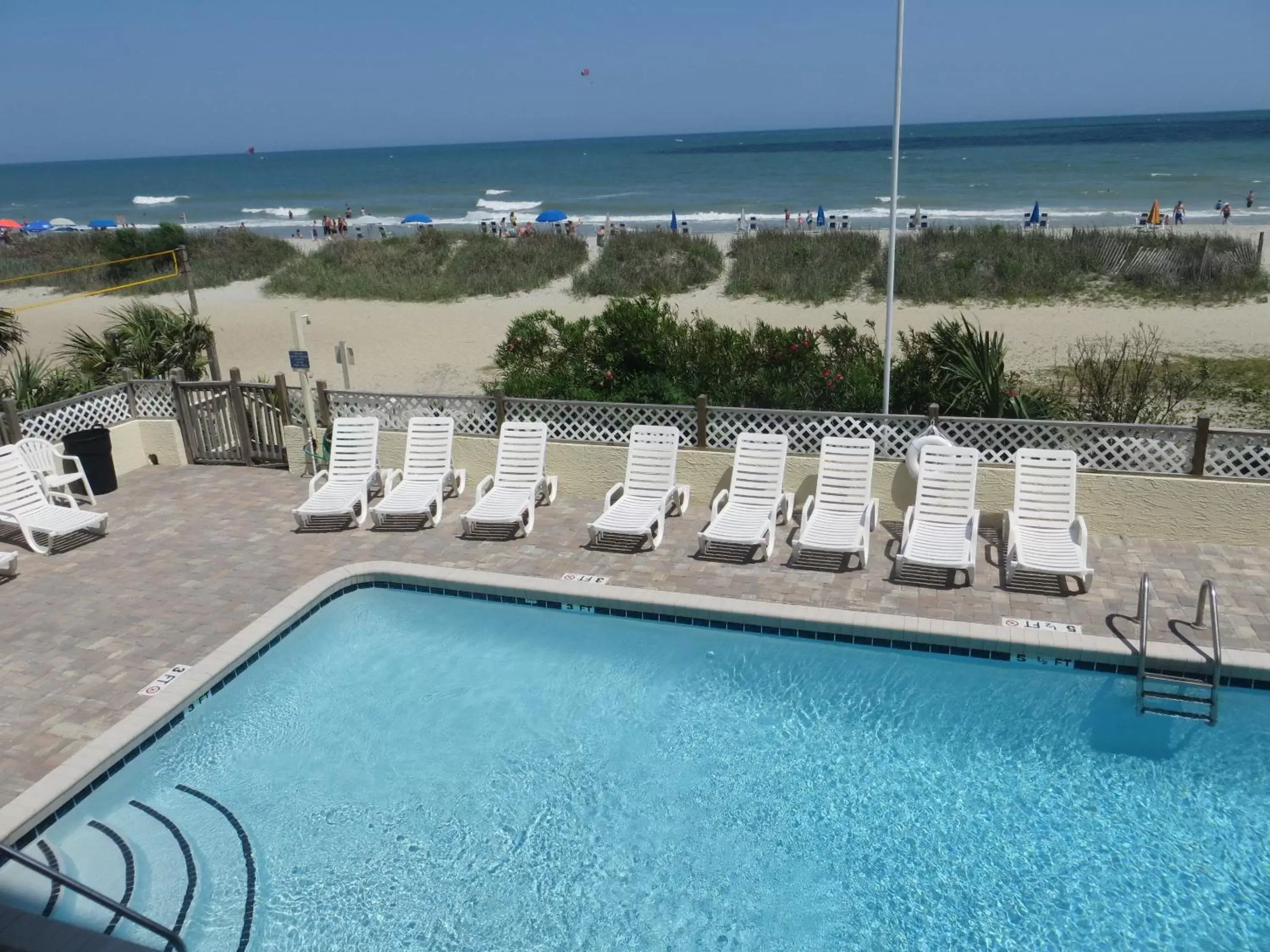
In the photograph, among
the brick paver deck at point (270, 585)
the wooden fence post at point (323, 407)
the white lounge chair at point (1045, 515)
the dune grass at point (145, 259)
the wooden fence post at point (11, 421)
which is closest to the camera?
the brick paver deck at point (270, 585)

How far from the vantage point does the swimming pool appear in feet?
16.4

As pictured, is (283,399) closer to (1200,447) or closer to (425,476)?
(425,476)

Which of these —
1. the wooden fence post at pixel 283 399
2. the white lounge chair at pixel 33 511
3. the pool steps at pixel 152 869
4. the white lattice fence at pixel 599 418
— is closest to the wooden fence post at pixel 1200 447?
the white lattice fence at pixel 599 418

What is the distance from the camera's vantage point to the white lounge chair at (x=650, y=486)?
29.8 ft

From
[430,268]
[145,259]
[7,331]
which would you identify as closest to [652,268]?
[430,268]

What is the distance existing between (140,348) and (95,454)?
8.32ft

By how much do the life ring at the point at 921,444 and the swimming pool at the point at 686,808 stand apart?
2280 millimetres

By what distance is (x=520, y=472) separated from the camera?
9922 millimetres

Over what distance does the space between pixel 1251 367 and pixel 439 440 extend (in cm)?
1352

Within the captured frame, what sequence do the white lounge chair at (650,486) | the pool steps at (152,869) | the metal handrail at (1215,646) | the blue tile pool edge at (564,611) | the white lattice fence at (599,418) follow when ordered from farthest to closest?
the white lattice fence at (599,418) < the white lounge chair at (650,486) < the metal handrail at (1215,646) < the blue tile pool edge at (564,611) < the pool steps at (152,869)

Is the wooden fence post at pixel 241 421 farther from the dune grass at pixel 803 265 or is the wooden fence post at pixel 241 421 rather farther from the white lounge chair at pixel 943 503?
the dune grass at pixel 803 265

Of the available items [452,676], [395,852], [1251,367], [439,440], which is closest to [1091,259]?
[1251,367]

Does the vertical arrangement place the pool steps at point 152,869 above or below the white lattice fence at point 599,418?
below

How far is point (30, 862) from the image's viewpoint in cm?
402
